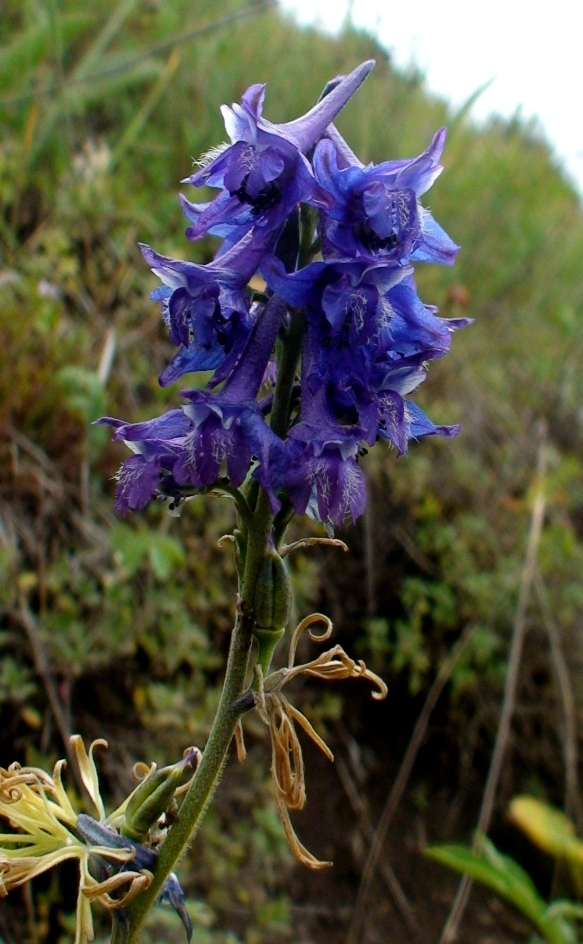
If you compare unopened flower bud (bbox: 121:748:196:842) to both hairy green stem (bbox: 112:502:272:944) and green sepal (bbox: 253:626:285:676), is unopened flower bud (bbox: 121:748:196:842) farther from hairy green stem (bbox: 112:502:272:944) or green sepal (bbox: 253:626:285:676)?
green sepal (bbox: 253:626:285:676)

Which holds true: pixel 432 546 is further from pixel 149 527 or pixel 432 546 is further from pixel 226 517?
pixel 149 527

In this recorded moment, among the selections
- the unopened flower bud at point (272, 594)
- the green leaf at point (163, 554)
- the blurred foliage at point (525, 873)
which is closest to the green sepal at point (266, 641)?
the unopened flower bud at point (272, 594)

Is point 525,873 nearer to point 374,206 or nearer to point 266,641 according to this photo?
point 266,641

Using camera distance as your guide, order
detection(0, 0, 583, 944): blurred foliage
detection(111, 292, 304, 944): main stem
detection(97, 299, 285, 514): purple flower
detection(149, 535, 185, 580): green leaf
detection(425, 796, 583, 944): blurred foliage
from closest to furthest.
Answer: detection(97, 299, 285, 514): purple flower < detection(111, 292, 304, 944): main stem < detection(425, 796, 583, 944): blurred foliage < detection(149, 535, 185, 580): green leaf < detection(0, 0, 583, 944): blurred foliage

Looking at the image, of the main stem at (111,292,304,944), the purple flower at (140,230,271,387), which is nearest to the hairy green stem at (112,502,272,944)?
the main stem at (111,292,304,944)

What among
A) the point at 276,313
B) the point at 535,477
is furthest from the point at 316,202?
the point at 535,477

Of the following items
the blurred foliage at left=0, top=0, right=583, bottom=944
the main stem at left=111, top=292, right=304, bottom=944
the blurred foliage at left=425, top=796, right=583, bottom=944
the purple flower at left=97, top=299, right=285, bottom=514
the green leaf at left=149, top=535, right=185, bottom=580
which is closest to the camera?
the purple flower at left=97, top=299, right=285, bottom=514

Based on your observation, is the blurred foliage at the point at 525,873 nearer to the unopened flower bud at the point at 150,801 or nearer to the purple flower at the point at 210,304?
the unopened flower bud at the point at 150,801
